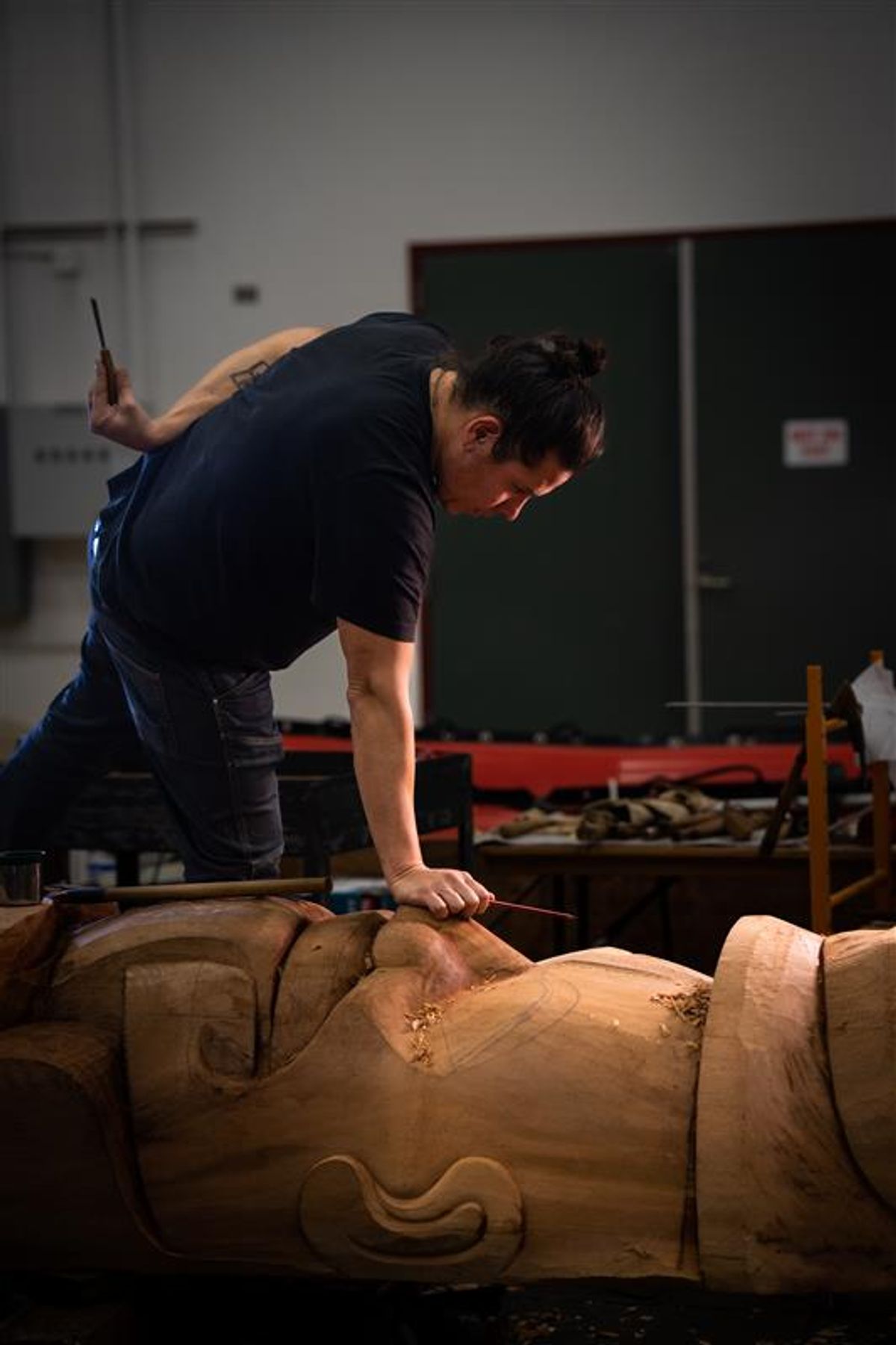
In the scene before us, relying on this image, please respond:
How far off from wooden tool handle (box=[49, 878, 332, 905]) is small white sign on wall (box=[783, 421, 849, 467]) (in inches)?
207

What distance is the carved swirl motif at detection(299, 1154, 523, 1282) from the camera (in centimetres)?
190

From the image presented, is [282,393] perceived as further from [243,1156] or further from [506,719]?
[506,719]

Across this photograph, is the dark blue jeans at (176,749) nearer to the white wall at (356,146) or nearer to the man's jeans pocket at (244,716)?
the man's jeans pocket at (244,716)

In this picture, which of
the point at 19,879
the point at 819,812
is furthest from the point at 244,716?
the point at 819,812

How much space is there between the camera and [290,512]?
248cm

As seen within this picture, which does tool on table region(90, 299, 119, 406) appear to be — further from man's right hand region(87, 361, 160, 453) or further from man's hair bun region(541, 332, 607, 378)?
man's hair bun region(541, 332, 607, 378)

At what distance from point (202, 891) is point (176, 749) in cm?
56

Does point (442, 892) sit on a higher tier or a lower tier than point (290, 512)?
lower

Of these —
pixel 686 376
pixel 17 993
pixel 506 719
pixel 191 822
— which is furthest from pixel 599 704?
pixel 17 993

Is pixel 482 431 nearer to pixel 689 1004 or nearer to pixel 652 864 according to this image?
pixel 689 1004

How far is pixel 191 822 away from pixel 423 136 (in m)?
5.22

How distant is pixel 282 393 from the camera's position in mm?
2520

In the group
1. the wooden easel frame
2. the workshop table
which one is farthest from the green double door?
the wooden easel frame

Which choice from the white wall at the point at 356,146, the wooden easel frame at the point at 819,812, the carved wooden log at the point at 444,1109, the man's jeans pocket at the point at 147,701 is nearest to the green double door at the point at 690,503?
the white wall at the point at 356,146
